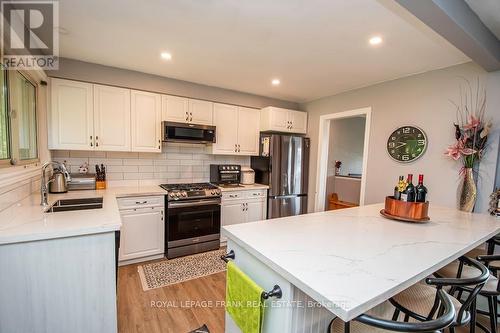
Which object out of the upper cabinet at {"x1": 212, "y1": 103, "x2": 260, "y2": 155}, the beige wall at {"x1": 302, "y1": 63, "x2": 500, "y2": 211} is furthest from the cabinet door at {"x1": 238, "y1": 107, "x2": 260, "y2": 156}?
the beige wall at {"x1": 302, "y1": 63, "x2": 500, "y2": 211}

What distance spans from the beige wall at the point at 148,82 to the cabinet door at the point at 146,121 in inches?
4.8

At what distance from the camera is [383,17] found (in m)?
1.66

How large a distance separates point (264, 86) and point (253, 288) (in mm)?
2909

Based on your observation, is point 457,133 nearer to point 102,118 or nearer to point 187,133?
point 187,133

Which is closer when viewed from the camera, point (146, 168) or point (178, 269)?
point (178, 269)

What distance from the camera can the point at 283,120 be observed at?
12.7 ft

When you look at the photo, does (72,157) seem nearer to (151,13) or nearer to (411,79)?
(151,13)

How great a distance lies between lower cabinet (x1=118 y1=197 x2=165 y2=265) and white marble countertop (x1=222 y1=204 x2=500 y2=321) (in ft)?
5.76

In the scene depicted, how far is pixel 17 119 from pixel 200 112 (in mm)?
1938

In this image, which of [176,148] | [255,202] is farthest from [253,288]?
[176,148]

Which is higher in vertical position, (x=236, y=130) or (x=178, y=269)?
(x=236, y=130)

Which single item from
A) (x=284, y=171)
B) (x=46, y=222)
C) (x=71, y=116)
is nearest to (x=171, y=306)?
(x=46, y=222)

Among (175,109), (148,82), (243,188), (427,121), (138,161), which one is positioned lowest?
(243,188)

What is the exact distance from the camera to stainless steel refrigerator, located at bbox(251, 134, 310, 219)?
3.70 metres
